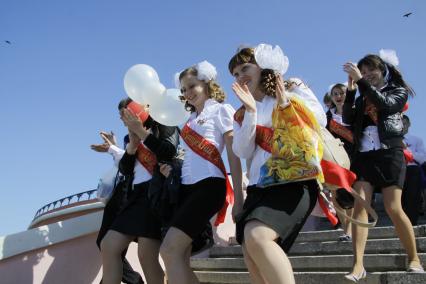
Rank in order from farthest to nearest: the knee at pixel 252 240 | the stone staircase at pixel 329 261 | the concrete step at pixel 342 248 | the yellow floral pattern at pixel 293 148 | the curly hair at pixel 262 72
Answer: the concrete step at pixel 342 248 → the stone staircase at pixel 329 261 → the curly hair at pixel 262 72 → the yellow floral pattern at pixel 293 148 → the knee at pixel 252 240

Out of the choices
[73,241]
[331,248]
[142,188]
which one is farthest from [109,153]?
[331,248]

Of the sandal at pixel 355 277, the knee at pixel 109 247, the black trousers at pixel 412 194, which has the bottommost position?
the black trousers at pixel 412 194

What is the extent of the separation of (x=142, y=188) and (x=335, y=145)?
69.4 inches

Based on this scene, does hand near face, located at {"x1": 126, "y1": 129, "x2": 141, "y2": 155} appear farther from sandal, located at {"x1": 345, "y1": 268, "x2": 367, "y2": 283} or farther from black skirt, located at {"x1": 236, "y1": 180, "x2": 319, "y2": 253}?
sandal, located at {"x1": 345, "y1": 268, "x2": 367, "y2": 283}

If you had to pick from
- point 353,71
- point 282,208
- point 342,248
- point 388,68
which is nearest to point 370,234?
point 342,248

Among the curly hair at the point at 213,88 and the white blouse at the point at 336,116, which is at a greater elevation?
the curly hair at the point at 213,88

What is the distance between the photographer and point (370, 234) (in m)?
5.08

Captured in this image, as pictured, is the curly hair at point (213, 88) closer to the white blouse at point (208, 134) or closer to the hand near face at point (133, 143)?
the white blouse at point (208, 134)

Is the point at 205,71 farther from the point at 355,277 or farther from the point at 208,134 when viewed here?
the point at 355,277

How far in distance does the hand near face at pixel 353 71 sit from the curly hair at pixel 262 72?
3.30ft

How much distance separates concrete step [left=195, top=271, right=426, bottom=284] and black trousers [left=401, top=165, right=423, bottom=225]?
1815 millimetres

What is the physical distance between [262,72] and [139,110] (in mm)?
1188

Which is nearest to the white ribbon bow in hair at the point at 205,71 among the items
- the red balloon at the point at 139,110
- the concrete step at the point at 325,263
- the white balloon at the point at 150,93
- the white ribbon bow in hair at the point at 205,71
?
the white ribbon bow in hair at the point at 205,71

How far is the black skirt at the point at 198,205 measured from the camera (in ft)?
10.7
